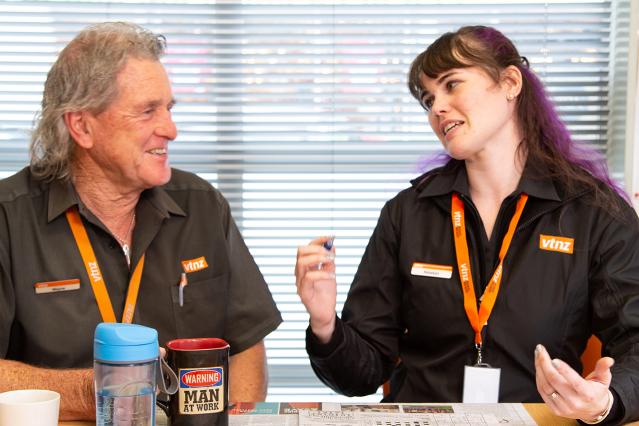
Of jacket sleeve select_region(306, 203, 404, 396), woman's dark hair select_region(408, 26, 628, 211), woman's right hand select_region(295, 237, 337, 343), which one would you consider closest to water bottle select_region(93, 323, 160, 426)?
woman's right hand select_region(295, 237, 337, 343)

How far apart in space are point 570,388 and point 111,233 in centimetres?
131

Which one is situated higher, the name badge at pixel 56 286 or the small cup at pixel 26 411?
the name badge at pixel 56 286

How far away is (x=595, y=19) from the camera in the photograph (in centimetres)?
379

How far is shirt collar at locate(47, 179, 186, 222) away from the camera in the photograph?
7.45 ft

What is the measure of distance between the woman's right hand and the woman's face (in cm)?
60

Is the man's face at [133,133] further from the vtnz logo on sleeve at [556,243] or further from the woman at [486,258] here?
the vtnz logo on sleeve at [556,243]

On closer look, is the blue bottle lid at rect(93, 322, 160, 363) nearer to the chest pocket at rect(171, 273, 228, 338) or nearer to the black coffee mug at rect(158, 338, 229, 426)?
the black coffee mug at rect(158, 338, 229, 426)

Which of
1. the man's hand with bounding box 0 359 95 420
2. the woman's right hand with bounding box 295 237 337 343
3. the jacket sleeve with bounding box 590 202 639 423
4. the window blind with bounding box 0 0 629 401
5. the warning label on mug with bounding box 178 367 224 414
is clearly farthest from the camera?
the window blind with bounding box 0 0 629 401

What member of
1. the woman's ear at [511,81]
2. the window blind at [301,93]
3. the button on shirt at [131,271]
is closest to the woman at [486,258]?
the woman's ear at [511,81]

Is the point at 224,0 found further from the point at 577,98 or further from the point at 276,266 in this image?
the point at 577,98

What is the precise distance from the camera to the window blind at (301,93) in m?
3.80

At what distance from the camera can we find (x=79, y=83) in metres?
2.33

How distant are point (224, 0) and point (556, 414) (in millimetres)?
2689

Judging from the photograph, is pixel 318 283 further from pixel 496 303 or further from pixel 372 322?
pixel 496 303
